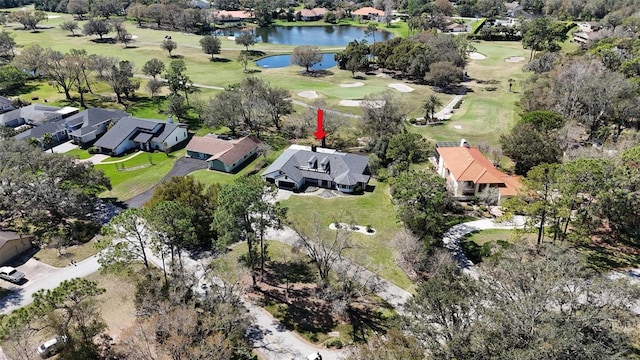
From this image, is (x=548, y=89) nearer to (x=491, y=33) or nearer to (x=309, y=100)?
(x=309, y=100)

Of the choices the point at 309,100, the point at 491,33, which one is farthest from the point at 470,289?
the point at 491,33

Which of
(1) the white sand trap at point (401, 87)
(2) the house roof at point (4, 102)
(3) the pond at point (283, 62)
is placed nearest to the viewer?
(2) the house roof at point (4, 102)

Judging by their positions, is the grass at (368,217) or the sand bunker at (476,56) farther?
the sand bunker at (476,56)

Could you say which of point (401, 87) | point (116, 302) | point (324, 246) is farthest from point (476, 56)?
point (116, 302)

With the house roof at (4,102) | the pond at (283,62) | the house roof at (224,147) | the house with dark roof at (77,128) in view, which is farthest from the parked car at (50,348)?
the pond at (283,62)

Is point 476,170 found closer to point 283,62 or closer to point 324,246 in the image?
point 324,246

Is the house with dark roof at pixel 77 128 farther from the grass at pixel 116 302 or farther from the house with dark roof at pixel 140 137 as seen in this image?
the grass at pixel 116 302

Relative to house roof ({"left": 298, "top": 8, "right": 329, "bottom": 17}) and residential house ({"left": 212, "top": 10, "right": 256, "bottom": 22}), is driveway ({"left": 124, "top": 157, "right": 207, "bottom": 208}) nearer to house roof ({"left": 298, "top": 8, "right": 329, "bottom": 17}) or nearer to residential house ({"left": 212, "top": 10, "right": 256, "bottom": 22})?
residential house ({"left": 212, "top": 10, "right": 256, "bottom": 22})
